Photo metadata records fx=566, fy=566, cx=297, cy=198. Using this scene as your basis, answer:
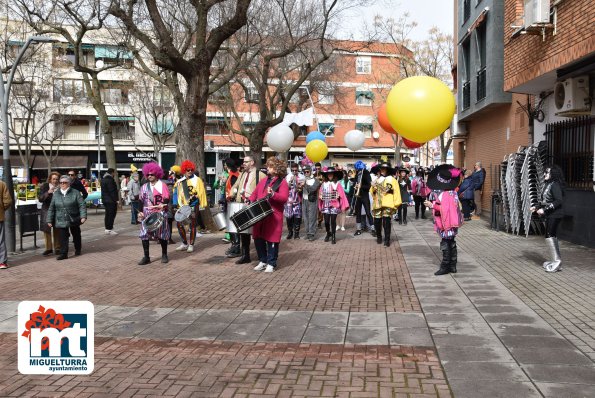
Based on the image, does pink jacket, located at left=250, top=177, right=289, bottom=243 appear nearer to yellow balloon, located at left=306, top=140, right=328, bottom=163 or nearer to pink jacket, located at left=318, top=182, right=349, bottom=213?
pink jacket, located at left=318, top=182, right=349, bottom=213

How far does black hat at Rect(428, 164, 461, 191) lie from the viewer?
855 centimetres

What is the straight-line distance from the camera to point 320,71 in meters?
35.9

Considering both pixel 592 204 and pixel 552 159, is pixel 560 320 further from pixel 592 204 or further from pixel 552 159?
pixel 552 159

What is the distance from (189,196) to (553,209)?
6.79 metres

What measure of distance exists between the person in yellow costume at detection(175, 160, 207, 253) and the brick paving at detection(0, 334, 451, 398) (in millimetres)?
6271

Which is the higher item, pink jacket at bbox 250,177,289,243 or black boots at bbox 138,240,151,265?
pink jacket at bbox 250,177,289,243

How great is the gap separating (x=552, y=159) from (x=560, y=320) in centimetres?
838

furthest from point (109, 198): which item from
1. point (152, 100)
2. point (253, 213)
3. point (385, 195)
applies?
point (152, 100)

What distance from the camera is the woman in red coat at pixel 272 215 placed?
898 cm

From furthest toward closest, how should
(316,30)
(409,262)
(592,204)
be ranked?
1. (316,30)
2. (592,204)
3. (409,262)

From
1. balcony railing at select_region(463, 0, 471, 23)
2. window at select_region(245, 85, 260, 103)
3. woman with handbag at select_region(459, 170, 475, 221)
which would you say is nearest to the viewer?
woman with handbag at select_region(459, 170, 475, 221)

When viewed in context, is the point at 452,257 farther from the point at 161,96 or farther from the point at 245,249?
the point at 161,96

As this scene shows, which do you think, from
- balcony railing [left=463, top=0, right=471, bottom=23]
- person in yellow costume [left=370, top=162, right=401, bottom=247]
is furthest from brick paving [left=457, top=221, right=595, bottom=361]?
balcony railing [left=463, top=0, right=471, bottom=23]

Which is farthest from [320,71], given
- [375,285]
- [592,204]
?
[375,285]
